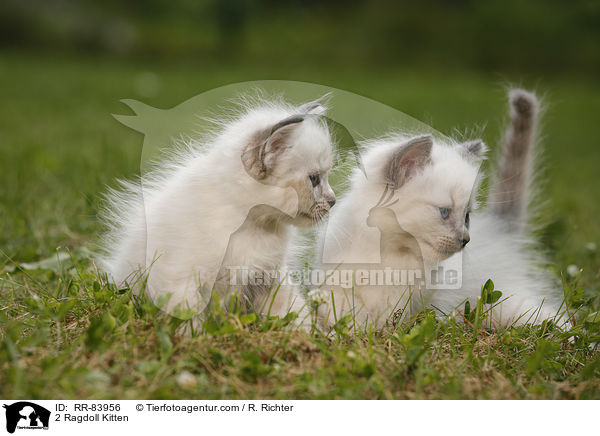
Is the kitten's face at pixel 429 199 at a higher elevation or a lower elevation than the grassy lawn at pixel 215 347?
higher

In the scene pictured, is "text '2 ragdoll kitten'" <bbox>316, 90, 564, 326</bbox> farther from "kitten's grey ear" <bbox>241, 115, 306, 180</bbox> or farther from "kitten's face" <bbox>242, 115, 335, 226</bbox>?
"kitten's grey ear" <bbox>241, 115, 306, 180</bbox>

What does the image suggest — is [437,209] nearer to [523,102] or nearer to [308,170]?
[308,170]

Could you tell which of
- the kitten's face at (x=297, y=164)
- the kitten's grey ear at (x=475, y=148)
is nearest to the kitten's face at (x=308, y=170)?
the kitten's face at (x=297, y=164)

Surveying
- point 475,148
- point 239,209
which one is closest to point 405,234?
point 475,148

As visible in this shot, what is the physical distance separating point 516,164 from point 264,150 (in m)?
1.35

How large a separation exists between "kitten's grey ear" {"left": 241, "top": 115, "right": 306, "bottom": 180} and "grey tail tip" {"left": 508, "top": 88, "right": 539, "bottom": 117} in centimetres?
118

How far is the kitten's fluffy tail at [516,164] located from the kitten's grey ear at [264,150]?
1.22 m

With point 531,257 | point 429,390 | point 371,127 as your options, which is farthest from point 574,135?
point 429,390

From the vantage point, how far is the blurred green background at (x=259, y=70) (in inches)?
135

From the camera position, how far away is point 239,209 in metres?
1.84

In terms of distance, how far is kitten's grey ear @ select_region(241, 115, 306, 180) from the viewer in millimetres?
1760
